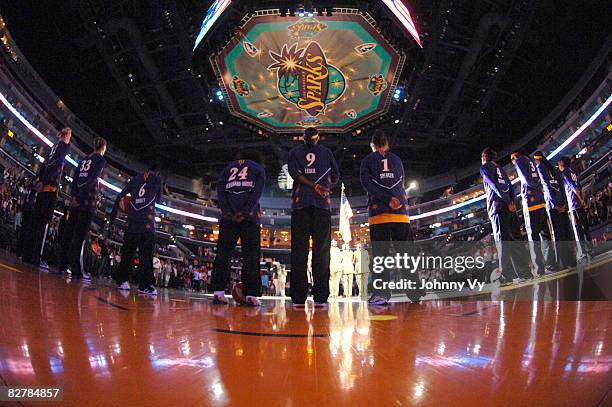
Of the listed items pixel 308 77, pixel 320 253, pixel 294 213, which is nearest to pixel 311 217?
pixel 294 213

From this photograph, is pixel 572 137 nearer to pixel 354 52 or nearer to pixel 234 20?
pixel 354 52

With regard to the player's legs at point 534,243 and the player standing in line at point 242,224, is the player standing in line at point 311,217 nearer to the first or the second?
the player standing in line at point 242,224

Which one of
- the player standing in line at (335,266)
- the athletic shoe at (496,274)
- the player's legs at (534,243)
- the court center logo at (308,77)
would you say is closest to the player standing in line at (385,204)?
the athletic shoe at (496,274)

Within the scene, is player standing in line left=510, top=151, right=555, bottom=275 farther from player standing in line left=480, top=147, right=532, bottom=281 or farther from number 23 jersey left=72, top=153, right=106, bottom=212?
number 23 jersey left=72, top=153, right=106, bottom=212

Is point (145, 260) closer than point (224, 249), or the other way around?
point (224, 249)

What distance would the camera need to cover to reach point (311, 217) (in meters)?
3.66

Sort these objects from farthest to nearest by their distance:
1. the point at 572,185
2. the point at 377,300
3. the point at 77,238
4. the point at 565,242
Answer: the point at 572,185
the point at 565,242
the point at 77,238
the point at 377,300

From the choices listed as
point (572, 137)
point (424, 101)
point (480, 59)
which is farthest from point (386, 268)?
point (572, 137)

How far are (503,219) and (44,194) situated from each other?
290 inches

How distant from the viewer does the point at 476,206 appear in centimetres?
2805

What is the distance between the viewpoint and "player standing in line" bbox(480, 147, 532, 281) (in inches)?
205

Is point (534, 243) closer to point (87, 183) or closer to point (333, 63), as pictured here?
point (87, 183)

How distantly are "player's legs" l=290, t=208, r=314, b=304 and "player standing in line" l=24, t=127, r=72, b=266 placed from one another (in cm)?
426
